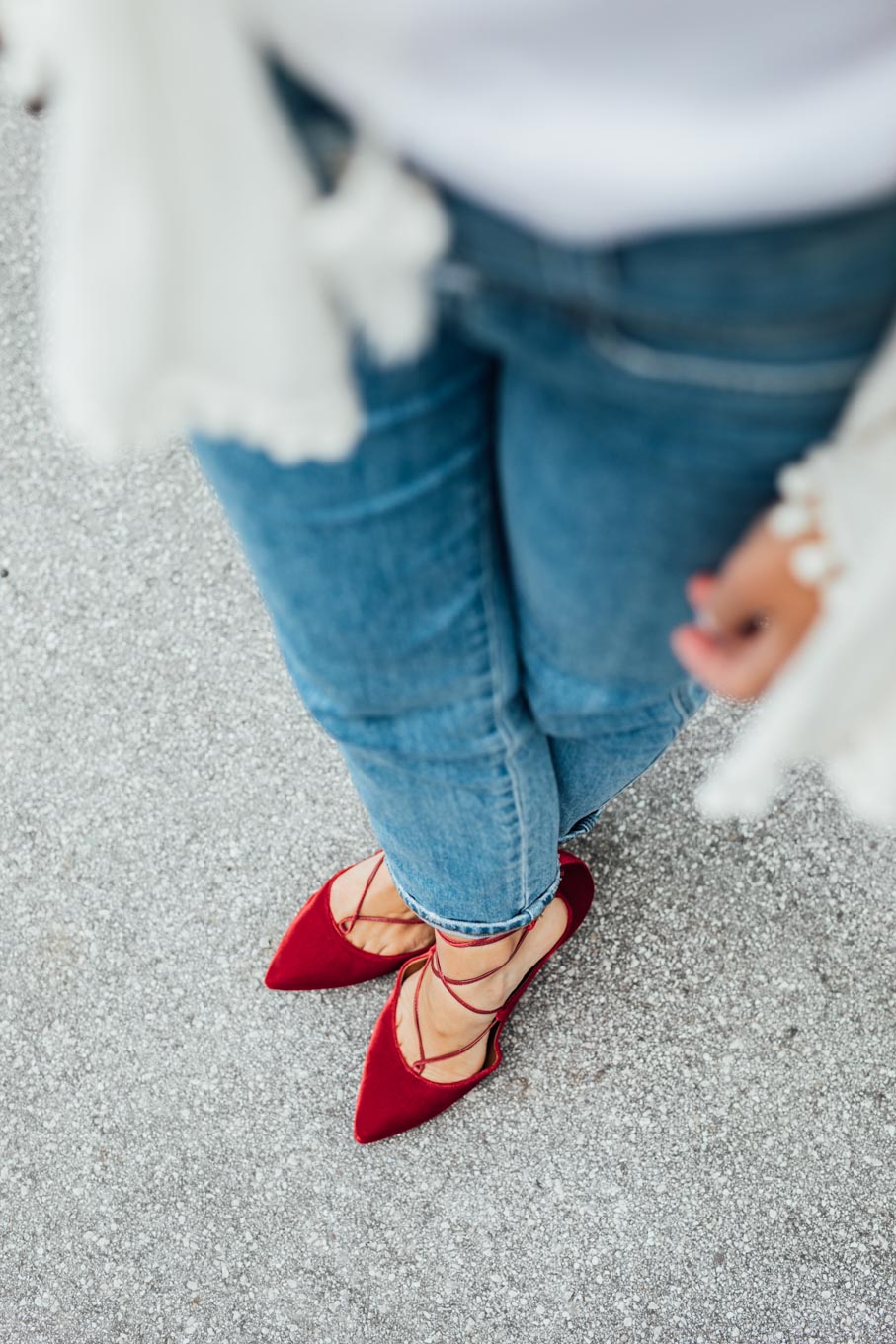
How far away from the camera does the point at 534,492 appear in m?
0.53

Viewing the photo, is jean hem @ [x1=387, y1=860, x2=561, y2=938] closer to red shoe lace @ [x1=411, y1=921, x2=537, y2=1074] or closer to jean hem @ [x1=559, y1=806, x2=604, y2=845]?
red shoe lace @ [x1=411, y1=921, x2=537, y2=1074]

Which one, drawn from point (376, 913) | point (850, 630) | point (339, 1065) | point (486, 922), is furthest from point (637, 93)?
point (339, 1065)

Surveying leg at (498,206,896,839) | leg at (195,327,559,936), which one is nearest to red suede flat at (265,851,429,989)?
leg at (195,327,559,936)

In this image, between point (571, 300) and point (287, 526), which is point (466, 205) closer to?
point (571, 300)

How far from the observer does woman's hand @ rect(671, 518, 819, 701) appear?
18.3 inches

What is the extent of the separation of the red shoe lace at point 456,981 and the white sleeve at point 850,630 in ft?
1.92

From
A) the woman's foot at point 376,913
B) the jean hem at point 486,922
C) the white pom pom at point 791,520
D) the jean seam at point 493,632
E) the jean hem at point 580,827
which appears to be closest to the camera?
A: the white pom pom at point 791,520

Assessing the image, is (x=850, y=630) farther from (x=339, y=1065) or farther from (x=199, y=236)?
(x=339, y=1065)

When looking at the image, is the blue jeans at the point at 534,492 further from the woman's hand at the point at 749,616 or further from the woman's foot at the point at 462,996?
the woman's foot at the point at 462,996

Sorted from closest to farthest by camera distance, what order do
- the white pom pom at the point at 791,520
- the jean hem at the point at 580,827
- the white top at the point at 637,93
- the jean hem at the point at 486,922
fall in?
1. the white top at the point at 637,93
2. the white pom pom at the point at 791,520
3. the jean hem at the point at 486,922
4. the jean hem at the point at 580,827

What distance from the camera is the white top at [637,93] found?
338 millimetres

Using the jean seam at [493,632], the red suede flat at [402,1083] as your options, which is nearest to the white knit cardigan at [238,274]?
the jean seam at [493,632]

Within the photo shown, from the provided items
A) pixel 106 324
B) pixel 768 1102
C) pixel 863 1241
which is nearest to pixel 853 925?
pixel 768 1102

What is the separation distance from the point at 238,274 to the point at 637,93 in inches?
6.2
